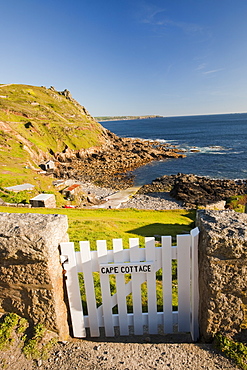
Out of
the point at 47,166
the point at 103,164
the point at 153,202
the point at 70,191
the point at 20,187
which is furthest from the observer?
the point at 103,164

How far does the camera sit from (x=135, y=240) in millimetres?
→ 3537

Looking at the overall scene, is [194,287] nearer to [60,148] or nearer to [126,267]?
[126,267]

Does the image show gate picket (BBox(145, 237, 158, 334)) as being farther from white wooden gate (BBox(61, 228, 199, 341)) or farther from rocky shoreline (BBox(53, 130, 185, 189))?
rocky shoreline (BBox(53, 130, 185, 189))

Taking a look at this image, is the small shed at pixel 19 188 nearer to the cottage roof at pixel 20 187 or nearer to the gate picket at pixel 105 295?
the cottage roof at pixel 20 187

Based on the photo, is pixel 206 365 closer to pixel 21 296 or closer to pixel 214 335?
pixel 214 335

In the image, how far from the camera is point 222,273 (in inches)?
130

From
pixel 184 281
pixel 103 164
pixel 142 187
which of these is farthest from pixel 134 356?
pixel 103 164

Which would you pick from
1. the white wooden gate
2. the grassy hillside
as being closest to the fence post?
the white wooden gate

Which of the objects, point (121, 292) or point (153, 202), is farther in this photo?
point (153, 202)

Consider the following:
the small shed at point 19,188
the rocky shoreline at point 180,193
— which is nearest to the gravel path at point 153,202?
the rocky shoreline at point 180,193

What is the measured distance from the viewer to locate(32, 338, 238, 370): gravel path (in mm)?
3188

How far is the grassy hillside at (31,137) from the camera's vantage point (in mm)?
35056

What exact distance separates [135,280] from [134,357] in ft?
3.52

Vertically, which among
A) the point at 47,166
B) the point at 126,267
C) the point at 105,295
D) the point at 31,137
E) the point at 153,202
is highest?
the point at 31,137
